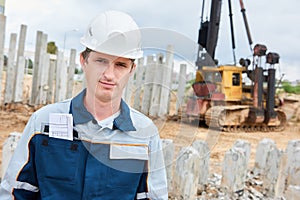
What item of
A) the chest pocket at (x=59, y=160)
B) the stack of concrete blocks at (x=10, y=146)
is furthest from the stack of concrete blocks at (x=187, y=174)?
the chest pocket at (x=59, y=160)

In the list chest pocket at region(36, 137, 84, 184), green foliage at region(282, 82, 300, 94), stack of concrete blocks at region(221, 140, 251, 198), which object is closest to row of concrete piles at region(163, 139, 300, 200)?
stack of concrete blocks at region(221, 140, 251, 198)

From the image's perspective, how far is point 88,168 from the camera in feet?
3.55

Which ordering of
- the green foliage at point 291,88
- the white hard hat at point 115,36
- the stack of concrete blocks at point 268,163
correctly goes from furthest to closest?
1. the green foliage at point 291,88
2. the stack of concrete blocks at point 268,163
3. the white hard hat at point 115,36

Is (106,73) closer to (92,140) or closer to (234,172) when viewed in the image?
(92,140)

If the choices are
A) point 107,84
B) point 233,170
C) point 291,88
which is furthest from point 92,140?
point 291,88

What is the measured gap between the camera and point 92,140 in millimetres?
1096

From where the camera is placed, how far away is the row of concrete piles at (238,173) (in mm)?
2289

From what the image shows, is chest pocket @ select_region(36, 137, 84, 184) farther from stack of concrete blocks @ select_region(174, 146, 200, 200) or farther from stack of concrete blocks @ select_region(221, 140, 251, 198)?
stack of concrete blocks @ select_region(221, 140, 251, 198)

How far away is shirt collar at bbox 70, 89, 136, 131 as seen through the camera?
111 cm

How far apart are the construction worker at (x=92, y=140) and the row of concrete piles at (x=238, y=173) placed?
2.49 feet

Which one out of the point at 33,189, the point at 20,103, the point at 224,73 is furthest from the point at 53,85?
the point at 33,189

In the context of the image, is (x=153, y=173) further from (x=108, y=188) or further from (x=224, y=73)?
(x=224, y=73)

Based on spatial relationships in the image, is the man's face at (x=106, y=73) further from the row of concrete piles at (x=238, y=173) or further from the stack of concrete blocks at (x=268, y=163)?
the stack of concrete blocks at (x=268, y=163)

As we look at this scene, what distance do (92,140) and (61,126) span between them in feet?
0.34
